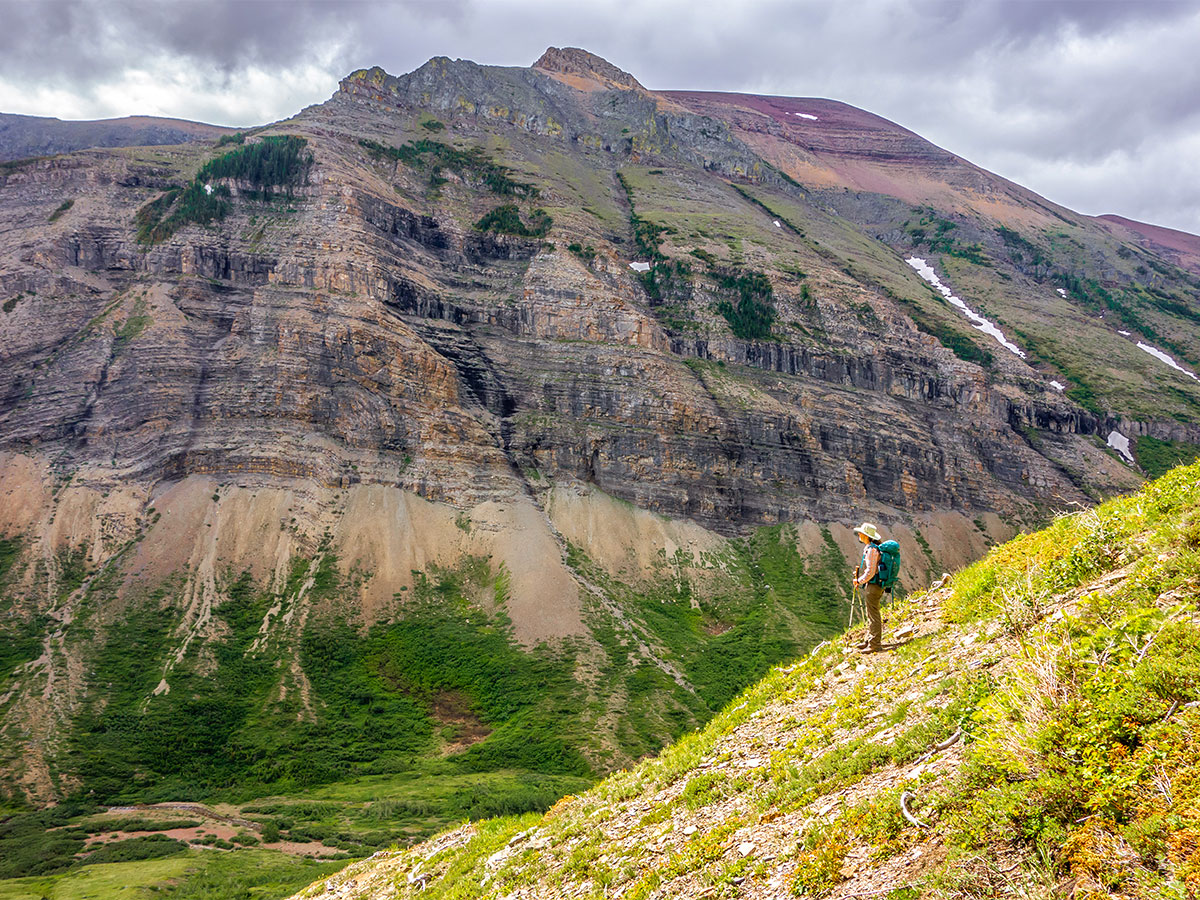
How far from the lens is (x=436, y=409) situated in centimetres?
10088

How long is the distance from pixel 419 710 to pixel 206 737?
20.5 meters

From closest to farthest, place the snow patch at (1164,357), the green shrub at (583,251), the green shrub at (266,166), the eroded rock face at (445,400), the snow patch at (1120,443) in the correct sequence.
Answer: the eroded rock face at (445,400) → the green shrub at (266,166) → the green shrub at (583,251) → the snow patch at (1120,443) → the snow patch at (1164,357)

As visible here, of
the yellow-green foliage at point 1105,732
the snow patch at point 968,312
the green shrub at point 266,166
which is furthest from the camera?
the snow patch at point 968,312

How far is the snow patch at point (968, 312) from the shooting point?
159 meters

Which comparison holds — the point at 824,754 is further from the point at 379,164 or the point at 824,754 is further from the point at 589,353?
the point at 379,164

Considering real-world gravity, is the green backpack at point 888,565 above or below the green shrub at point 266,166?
below

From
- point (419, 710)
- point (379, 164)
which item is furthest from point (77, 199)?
point (419, 710)

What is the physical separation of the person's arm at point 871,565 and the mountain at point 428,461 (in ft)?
157

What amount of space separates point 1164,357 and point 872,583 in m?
214

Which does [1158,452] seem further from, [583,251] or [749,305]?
[583,251]

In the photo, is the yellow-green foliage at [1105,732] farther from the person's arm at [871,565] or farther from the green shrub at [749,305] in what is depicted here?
the green shrub at [749,305]

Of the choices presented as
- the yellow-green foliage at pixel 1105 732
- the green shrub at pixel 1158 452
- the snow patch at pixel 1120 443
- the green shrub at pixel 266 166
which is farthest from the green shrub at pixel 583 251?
the yellow-green foliage at pixel 1105 732

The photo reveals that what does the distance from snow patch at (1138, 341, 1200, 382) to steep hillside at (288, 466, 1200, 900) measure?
7839 inches

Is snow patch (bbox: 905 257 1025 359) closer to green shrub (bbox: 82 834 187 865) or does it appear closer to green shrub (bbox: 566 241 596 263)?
green shrub (bbox: 566 241 596 263)
